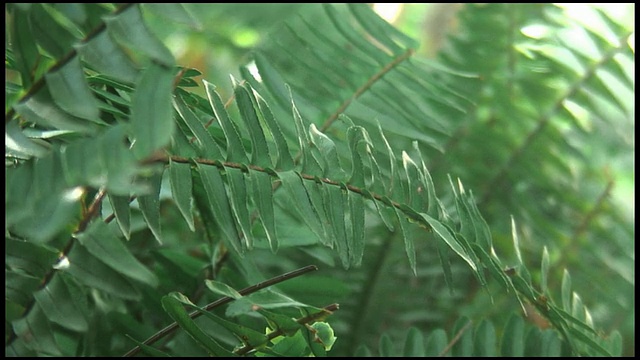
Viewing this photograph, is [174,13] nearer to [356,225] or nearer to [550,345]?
[356,225]

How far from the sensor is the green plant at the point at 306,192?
0.26 m

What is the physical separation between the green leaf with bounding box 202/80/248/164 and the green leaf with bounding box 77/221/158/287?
68 mm

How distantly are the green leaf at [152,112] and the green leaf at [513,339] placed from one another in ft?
1.04

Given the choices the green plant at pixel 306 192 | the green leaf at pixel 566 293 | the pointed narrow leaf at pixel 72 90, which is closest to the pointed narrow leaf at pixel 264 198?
the green plant at pixel 306 192

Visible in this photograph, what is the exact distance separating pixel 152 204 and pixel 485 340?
25 centimetres

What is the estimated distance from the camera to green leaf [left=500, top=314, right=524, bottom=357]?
0.48 metres

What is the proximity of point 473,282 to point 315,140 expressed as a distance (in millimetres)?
453

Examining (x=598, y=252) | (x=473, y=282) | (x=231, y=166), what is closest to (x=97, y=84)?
(x=231, y=166)

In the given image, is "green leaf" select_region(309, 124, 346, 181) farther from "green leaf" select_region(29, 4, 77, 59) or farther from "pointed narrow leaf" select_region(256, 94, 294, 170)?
"green leaf" select_region(29, 4, 77, 59)

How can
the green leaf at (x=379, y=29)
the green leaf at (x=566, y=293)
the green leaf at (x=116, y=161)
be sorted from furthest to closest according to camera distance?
the green leaf at (x=379, y=29) → the green leaf at (x=566, y=293) → the green leaf at (x=116, y=161)

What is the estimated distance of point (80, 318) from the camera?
0.35 m

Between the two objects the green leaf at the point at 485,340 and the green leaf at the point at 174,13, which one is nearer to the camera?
the green leaf at the point at 174,13

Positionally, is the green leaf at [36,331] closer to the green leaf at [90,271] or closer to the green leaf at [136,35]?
the green leaf at [90,271]

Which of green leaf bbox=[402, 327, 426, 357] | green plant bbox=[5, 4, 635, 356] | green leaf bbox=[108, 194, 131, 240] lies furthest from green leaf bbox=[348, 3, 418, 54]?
green leaf bbox=[108, 194, 131, 240]
